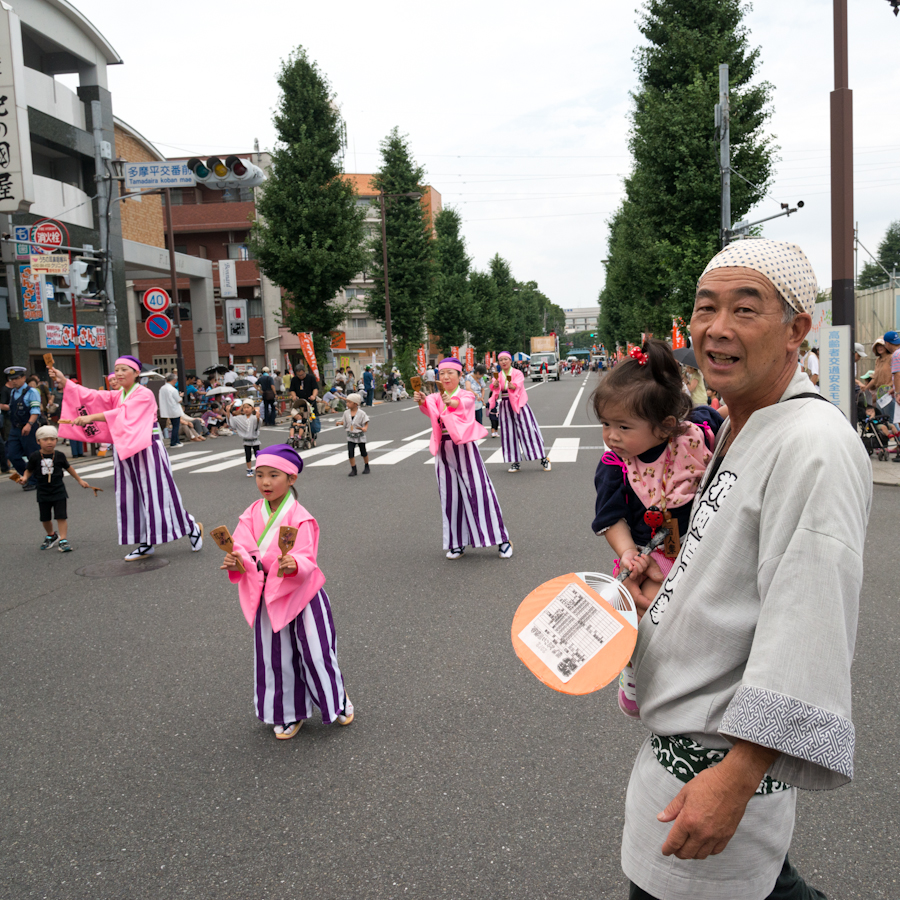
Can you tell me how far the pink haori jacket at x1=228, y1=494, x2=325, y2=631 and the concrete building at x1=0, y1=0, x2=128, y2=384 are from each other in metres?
16.3

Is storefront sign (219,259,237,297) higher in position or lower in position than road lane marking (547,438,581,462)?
higher

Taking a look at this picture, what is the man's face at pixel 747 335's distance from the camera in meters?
1.41

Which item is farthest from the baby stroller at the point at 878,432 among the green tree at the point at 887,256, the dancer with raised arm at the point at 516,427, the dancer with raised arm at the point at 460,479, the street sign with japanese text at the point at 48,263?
the green tree at the point at 887,256

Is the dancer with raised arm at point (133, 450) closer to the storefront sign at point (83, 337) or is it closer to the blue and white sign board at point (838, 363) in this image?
the blue and white sign board at point (838, 363)

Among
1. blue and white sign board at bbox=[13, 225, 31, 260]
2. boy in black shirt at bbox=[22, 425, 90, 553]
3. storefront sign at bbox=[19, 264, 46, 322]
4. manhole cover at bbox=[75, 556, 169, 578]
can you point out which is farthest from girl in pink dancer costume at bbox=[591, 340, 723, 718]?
storefront sign at bbox=[19, 264, 46, 322]

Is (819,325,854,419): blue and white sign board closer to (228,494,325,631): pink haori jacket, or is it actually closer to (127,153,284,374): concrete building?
(228,494,325,631): pink haori jacket

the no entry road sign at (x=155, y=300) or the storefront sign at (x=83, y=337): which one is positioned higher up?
the no entry road sign at (x=155, y=300)

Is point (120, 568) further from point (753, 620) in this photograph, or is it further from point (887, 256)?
point (887, 256)

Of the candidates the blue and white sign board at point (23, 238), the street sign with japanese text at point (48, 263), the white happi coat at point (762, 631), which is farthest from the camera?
the blue and white sign board at point (23, 238)

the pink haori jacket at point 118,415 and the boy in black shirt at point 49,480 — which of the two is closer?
the pink haori jacket at point 118,415

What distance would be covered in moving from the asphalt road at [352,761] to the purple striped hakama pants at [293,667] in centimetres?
14

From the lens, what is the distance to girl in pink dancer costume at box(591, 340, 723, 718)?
6.81ft

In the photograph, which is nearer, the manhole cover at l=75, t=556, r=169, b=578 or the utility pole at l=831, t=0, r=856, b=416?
the manhole cover at l=75, t=556, r=169, b=578

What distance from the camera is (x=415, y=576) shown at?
652 centimetres
